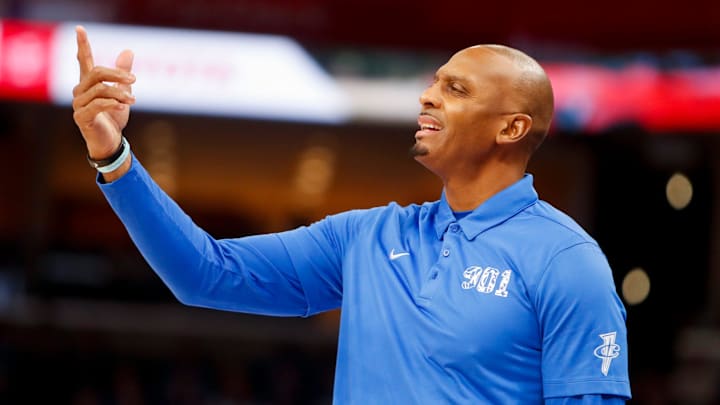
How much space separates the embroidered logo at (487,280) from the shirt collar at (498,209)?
11 cm

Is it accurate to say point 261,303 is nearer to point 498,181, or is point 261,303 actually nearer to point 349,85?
point 498,181

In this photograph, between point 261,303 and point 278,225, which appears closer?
point 261,303

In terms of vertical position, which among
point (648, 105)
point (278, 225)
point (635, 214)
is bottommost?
point (635, 214)

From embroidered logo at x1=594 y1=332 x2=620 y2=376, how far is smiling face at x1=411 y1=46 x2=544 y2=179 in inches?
19.2

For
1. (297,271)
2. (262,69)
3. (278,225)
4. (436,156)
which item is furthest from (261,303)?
(278,225)

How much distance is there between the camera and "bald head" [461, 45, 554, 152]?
2.35 m

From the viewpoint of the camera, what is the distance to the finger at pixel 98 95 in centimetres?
217

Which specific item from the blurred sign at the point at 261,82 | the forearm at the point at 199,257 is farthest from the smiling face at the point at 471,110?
the blurred sign at the point at 261,82

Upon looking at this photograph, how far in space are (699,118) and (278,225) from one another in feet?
29.5

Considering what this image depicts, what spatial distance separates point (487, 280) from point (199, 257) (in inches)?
25.2

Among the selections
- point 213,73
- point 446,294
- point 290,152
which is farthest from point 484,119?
point 290,152

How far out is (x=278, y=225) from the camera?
16.4 m

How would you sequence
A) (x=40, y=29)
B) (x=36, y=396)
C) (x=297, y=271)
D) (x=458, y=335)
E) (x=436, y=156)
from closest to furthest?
(x=458, y=335) < (x=436, y=156) < (x=297, y=271) < (x=40, y=29) < (x=36, y=396)

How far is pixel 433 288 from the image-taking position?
2.29 metres
